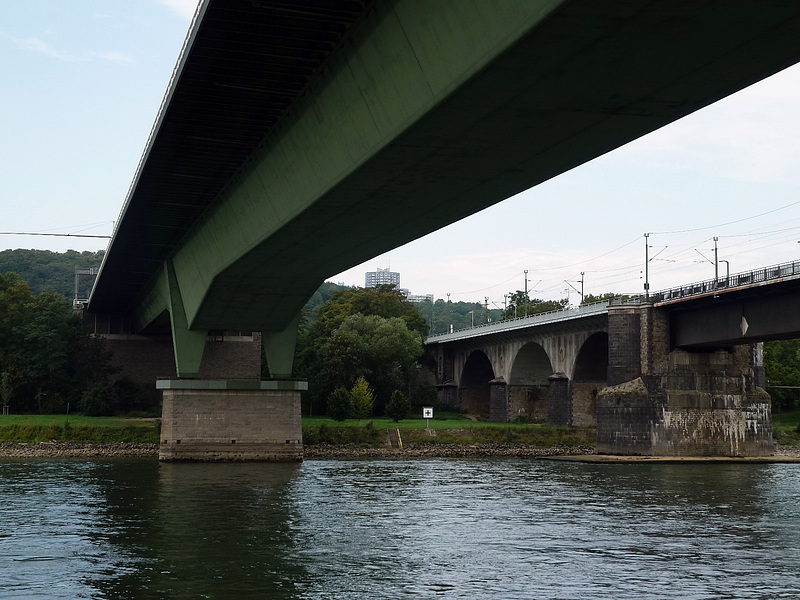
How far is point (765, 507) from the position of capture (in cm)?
3938

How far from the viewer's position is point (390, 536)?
1203 inches

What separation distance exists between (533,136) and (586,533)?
1497 centimetres

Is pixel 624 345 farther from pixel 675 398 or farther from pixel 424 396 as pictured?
pixel 424 396

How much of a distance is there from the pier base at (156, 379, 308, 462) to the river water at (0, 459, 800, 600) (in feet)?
25.0

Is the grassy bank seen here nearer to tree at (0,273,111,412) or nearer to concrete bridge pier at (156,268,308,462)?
concrete bridge pier at (156,268,308,462)

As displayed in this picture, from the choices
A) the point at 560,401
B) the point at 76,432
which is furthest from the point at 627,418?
the point at 76,432

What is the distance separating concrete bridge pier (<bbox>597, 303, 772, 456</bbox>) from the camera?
6969 cm

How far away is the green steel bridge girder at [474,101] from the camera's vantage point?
53.2 ft

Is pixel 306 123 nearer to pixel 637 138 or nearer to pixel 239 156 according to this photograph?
pixel 239 156

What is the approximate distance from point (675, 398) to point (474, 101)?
54.8 metres

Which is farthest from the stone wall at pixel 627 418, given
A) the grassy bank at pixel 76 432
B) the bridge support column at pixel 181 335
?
the grassy bank at pixel 76 432

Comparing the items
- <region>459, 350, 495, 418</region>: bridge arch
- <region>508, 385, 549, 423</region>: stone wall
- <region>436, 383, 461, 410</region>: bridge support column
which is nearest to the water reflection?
<region>508, 385, 549, 423</region>: stone wall

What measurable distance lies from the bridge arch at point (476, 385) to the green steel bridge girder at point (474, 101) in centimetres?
7557

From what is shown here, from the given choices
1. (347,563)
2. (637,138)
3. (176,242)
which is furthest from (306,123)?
(176,242)
